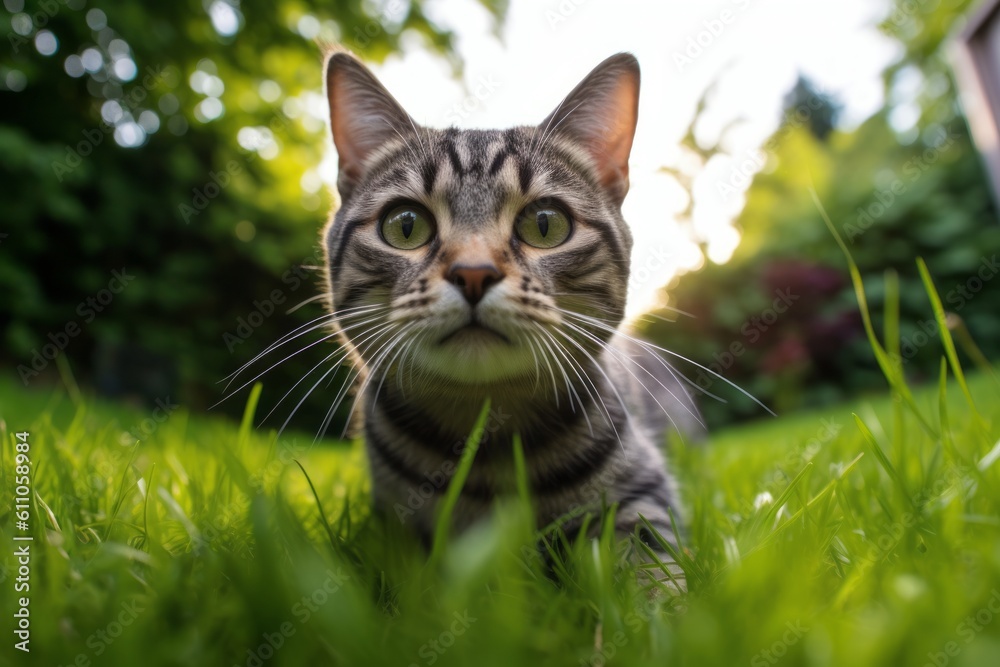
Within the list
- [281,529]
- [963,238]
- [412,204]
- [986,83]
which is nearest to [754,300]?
[963,238]

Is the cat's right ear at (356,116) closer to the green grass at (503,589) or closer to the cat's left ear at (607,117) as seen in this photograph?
the cat's left ear at (607,117)

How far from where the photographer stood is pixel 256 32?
3.63 m

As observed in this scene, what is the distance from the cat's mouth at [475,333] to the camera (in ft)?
2.95

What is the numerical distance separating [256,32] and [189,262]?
5.15 feet

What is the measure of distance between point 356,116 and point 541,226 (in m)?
0.58

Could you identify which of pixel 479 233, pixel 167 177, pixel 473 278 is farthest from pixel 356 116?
pixel 167 177

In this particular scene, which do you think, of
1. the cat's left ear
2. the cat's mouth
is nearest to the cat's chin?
the cat's mouth

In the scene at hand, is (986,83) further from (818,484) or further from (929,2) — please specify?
(929,2)

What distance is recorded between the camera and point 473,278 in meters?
0.88

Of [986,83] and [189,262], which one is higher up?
[986,83]

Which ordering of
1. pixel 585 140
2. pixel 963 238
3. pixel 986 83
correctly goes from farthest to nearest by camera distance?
1. pixel 963 238
2. pixel 986 83
3. pixel 585 140

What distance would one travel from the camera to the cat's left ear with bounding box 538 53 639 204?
1.26 meters

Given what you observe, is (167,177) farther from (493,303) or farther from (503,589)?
(503,589)

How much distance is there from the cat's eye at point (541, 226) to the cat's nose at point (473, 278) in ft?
0.73
